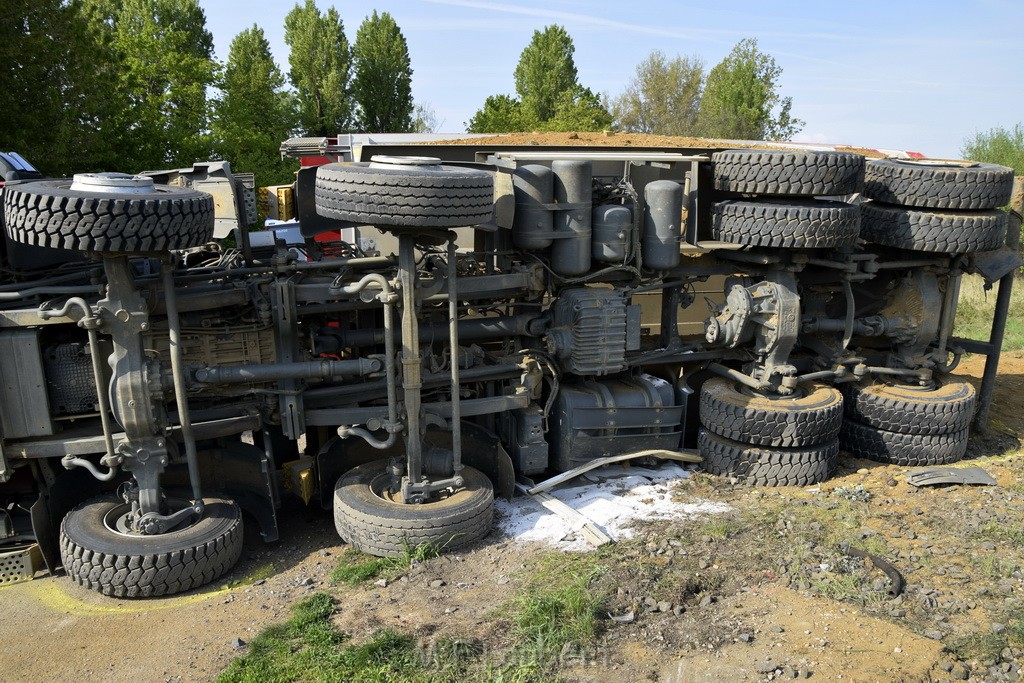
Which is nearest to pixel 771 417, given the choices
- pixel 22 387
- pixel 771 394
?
pixel 771 394

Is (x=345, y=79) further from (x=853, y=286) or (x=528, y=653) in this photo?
(x=528, y=653)

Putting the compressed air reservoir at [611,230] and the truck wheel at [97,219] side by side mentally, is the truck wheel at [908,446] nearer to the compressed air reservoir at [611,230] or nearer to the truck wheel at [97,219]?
the compressed air reservoir at [611,230]

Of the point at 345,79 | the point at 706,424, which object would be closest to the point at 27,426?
the point at 706,424

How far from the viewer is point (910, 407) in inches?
290

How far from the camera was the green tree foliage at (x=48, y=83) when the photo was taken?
42.8 feet

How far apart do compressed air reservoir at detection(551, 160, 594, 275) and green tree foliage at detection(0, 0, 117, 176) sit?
1070 centimetres

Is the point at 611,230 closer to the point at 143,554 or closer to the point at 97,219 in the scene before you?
the point at 97,219

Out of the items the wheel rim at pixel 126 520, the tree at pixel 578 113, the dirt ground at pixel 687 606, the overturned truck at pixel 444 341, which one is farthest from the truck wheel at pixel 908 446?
the tree at pixel 578 113

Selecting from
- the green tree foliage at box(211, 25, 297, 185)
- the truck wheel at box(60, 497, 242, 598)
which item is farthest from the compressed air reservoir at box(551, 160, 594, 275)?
the green tree foliage at box(211, 25, 297, 185)

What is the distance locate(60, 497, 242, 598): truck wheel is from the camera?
5.04 meters

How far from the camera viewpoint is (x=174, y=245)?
15.5 feet

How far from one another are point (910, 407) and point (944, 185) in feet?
6.36

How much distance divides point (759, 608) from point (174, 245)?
13.1ft

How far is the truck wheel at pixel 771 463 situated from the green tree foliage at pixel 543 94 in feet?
94.3
